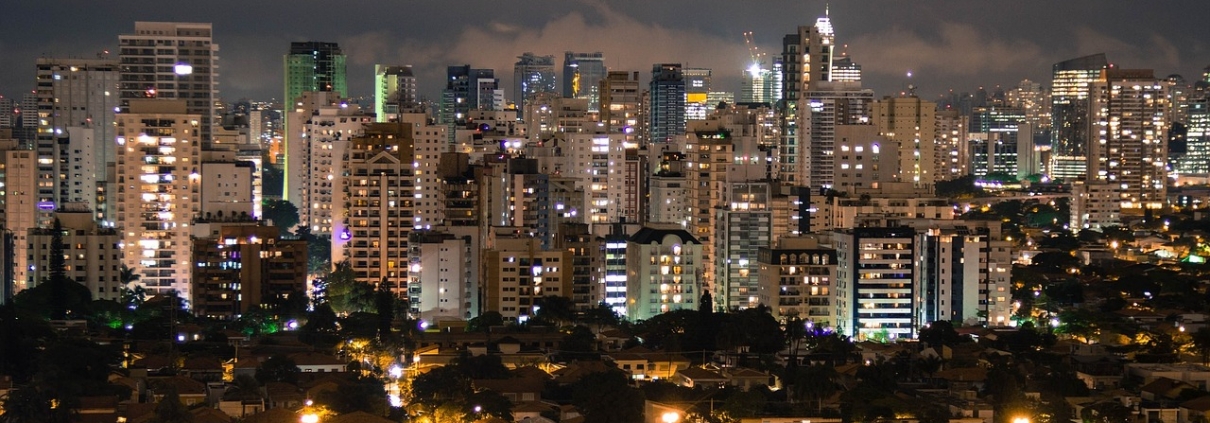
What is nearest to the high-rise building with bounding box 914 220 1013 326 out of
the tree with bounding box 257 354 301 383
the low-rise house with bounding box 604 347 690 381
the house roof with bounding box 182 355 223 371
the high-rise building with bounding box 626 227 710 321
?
the high-rise building with bounding box 626 227 710 321

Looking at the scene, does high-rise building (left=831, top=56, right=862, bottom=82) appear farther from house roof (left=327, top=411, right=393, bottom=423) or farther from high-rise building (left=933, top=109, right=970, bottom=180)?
house roof (left=327, top=411, right=393, bottom=423)

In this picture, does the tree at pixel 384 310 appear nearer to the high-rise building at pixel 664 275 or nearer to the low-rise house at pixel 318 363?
the low-rise house at pixel 318 363

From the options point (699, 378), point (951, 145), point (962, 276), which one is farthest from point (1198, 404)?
point (951, 145)

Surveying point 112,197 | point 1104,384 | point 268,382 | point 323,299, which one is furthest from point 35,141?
point 1104,384

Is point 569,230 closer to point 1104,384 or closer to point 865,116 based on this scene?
point 1104,384

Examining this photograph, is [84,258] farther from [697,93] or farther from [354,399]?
[697,93]

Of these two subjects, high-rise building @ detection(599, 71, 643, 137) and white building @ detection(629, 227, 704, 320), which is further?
high-rise building @ detection(599, 71, 643, 137)
